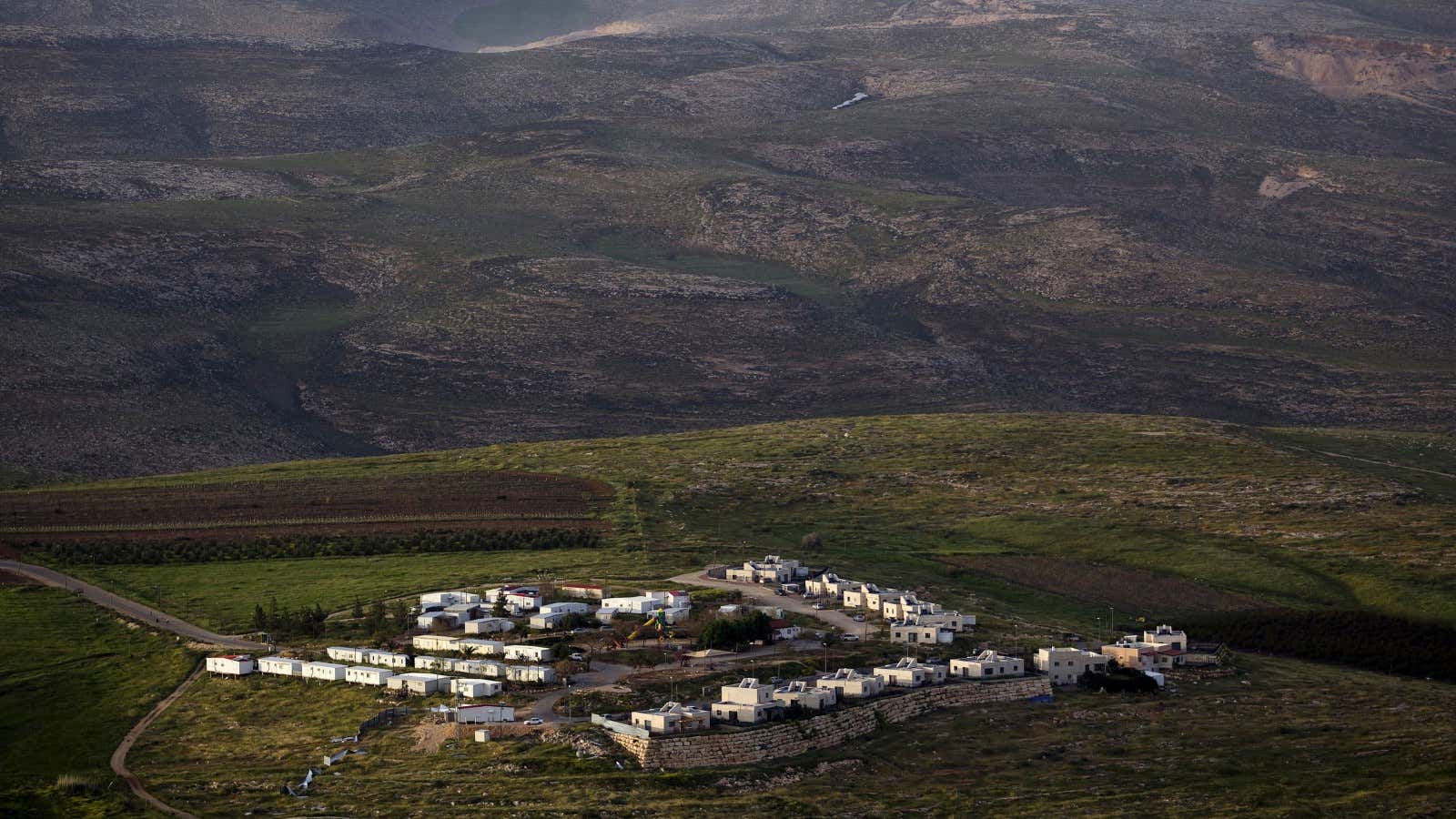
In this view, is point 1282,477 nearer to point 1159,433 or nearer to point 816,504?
point 1159,433

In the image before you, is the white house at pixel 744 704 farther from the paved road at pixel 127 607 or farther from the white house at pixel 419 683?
the paved road at pixel 127 607

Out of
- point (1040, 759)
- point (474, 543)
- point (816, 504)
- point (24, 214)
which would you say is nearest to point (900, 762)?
point (1040, 759)

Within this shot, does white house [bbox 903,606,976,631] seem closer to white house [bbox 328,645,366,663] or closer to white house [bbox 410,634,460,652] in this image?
white house [bbox 410,634,460,652]

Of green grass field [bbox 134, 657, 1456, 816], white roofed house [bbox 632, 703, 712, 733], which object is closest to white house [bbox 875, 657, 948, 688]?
green grass field [bbox 134, 657, 1456, 816]

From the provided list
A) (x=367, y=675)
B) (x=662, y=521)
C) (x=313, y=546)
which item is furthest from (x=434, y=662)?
(x=662, y=521)

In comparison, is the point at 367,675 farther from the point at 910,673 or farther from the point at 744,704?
the point at 910,673

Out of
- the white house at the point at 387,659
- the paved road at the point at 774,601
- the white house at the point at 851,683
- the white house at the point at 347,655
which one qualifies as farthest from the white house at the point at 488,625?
the white house at the point at 851,683
